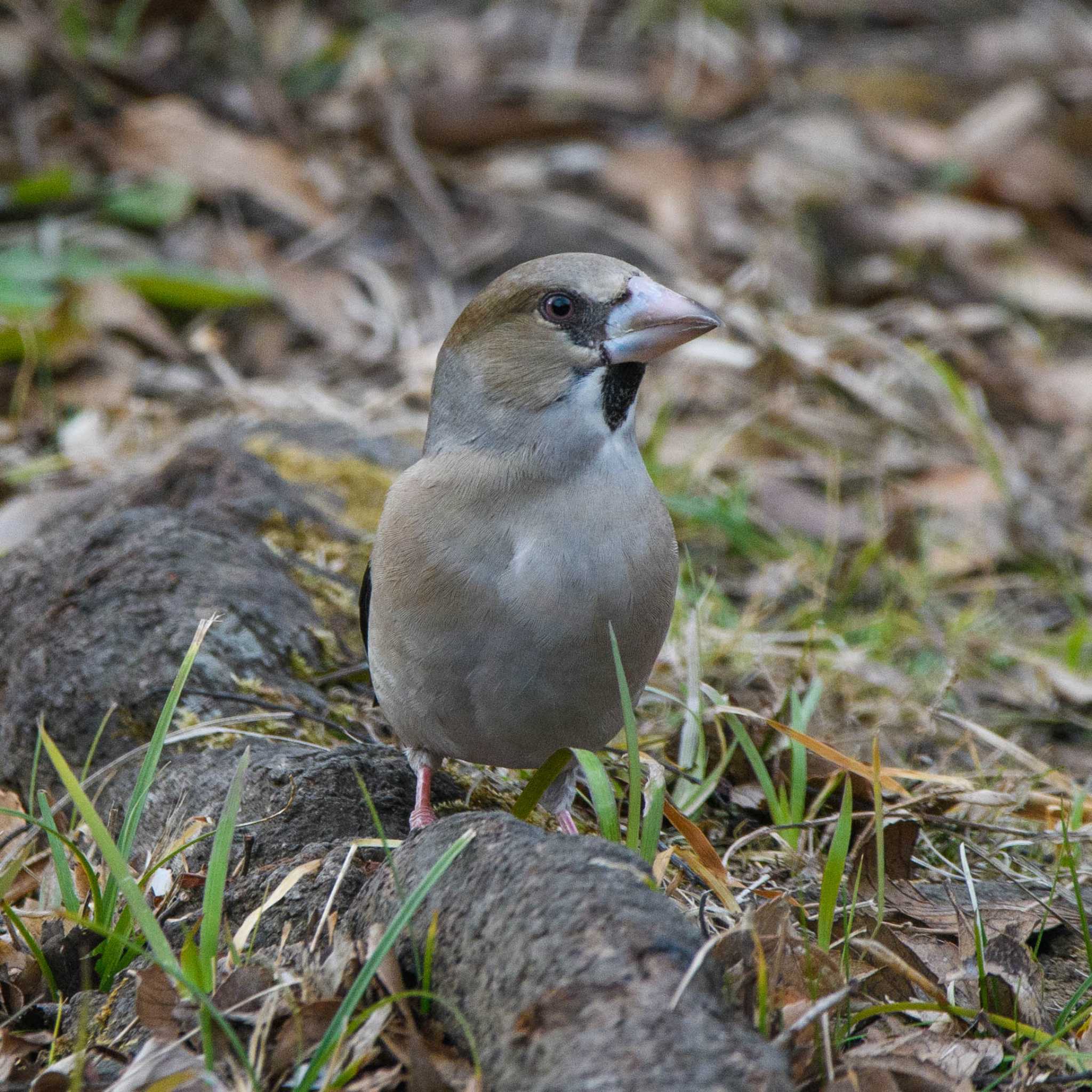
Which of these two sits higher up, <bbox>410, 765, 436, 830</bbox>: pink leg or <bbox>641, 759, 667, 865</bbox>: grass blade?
<bbox>641, 759, 667, 865</bbox>: grass blade

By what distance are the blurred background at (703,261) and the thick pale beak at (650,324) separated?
3.42 feet

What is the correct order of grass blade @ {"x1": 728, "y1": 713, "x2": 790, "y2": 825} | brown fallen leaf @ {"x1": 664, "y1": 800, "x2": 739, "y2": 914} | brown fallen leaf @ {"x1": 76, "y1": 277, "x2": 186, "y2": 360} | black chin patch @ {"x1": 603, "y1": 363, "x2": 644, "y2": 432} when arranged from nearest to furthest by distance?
brown fallen leaf @ {"x1": 664, "y1": 800, "x2": 739, "y2": 914} < black chin patch @ {"x1": 603, "y1": 363, "x2": 644, "y2": 432} < grass blade @ {"x1": 728, "y1": 713, "x2": 790, "y2": 825} < brown fallen leaf @ {"x1": 76, "y1": 277, "x2": 186, "y2": 360}

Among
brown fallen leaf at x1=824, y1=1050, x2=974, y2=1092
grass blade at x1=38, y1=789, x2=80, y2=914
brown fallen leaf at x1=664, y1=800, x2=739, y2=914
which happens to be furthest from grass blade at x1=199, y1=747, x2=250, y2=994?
brown fallen leaf at x1=824, y1=1050, x2=974, y2=1092

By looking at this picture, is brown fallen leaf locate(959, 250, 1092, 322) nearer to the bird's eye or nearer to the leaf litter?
the leaf litter

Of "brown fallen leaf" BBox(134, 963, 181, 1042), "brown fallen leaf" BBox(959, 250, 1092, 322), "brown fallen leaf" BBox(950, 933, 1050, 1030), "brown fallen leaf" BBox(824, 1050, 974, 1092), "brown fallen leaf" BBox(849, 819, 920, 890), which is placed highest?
"brown fallen leaf" BBox(134, 963, 181, 1042)

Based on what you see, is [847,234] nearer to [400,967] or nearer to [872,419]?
[872,419]

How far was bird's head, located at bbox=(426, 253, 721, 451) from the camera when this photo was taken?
3.07m

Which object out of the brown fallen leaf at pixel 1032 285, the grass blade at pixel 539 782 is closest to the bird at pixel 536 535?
the grass blade at pixel 539 782

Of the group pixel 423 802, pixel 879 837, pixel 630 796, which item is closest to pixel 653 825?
pixel 630 796

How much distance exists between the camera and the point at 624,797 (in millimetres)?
3674

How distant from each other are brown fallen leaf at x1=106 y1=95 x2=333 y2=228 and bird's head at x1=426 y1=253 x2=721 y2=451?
485 cm

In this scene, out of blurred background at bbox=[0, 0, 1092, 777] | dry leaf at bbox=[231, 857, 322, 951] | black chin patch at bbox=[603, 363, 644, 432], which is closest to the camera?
dry leaf at bbox=[231, 857, 322, 951]

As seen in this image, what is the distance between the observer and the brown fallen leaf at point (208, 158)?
24.8 ft

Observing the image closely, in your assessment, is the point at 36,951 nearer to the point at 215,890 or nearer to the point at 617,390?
the point at 215,890
